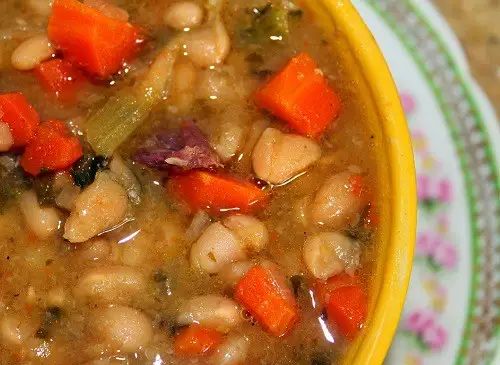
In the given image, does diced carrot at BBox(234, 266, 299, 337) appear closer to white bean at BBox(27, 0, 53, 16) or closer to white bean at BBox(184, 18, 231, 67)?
white bean at BBox(184, 18, 231, 67)

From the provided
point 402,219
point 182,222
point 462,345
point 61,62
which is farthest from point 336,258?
point 61,62

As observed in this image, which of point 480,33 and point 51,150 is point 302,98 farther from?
point 480,33

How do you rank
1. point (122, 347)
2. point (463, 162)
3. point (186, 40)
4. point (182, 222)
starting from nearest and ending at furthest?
1. point (122, 347)
2. point (182, 222)
3. point (186, 40)
4. point (463, 162)

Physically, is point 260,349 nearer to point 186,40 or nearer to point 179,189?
point 179,189

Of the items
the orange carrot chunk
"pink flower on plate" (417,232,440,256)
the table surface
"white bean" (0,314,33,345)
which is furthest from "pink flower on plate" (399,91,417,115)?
"white bean" (0,314,33,345)

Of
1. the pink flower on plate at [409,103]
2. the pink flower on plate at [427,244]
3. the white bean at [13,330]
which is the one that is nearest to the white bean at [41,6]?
the white bean at [13,330]

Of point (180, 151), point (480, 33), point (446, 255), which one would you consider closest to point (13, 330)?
point (180, 151)
